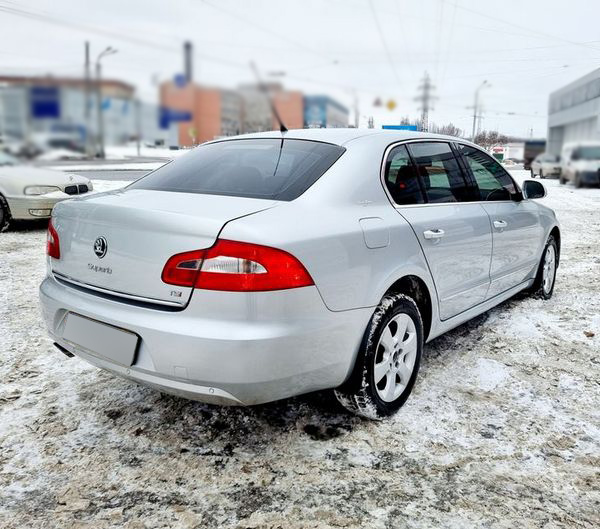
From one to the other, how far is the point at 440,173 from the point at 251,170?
4.14 feet

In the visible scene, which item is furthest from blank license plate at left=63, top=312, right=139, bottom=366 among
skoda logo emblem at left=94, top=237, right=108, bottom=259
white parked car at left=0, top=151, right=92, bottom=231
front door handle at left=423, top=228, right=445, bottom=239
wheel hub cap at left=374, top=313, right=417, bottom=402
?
white parked car at left=0, top=151, right=92, bottom=231

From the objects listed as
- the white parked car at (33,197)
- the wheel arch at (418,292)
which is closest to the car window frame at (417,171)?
the wheel arch at (418,292)

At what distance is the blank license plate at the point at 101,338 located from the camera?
88.7 inches

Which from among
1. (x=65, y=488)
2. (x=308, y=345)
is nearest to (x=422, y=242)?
(x=308, y=345)

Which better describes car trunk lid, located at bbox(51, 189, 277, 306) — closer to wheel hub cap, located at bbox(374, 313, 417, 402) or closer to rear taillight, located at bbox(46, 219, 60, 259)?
rear taillight, located at bbox(46, 219, 60, 259)

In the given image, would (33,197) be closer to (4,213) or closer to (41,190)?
(41,190)

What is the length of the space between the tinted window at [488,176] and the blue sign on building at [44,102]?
2.72 m

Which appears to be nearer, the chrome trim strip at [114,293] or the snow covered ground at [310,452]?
the snow covered ground at [310,452]

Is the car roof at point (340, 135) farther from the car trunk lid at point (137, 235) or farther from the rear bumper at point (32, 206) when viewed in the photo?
the rear bumper at point (32, 206)

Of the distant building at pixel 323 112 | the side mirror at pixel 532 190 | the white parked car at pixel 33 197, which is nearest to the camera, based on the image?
the distant building at pixel 323 112

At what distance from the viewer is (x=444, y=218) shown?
3.16 metres

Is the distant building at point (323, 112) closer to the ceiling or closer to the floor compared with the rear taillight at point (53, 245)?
closer to the ceiling

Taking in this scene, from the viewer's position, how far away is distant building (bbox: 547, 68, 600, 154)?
22656 millimetres

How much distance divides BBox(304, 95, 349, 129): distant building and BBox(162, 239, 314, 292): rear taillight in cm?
165
